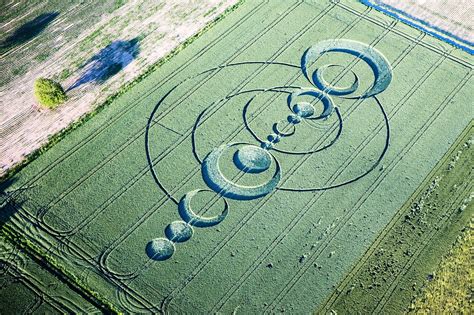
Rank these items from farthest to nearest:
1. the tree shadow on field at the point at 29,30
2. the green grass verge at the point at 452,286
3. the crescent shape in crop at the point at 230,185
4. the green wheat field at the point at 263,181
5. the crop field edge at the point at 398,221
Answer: the tree shadow on field at the point at 29,30 < the crescent shape in crop at the point at 230,185 < the green wheat field at the point at 263,181 < the crop field edge at the point at 398,221 < the green grass verge at the point at 452,286

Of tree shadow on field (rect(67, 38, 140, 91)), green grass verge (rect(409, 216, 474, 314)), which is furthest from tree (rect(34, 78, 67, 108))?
green grass verge (rect(409, 216, 474, 314))

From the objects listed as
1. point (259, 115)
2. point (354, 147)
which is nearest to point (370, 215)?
point (354, 147)

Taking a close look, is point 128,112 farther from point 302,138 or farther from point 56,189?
point 302,138

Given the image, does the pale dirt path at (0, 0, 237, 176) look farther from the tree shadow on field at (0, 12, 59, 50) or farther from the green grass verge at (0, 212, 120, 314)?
the green grass verge at (0, 212, 120, 314)

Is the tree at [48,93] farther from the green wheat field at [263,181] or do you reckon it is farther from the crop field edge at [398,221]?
the crop field edge at [398,221]

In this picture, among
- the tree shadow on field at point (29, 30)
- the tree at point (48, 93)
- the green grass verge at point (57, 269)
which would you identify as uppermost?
the tree shadow on field at point (29, 30)

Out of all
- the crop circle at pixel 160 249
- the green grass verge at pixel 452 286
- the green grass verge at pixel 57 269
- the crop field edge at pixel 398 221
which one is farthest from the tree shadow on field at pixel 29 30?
the green grass verge at pixel 452 286
